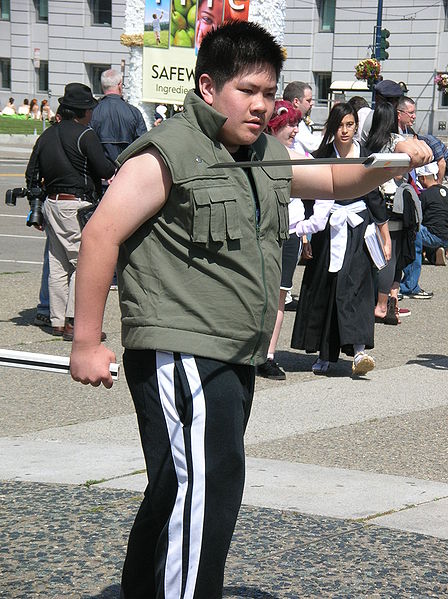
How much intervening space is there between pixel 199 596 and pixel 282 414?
3.50m

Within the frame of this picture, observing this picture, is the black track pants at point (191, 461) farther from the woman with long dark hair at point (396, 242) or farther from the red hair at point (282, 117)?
the woman with long dark hair at point (396, 242)

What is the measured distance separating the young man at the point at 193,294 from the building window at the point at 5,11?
6137cm

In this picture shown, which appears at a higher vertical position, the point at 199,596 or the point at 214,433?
the point at 214,433

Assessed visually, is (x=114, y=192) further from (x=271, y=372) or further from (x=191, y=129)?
(x=271, y=372)

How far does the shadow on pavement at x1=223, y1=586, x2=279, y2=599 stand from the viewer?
3.60 metres

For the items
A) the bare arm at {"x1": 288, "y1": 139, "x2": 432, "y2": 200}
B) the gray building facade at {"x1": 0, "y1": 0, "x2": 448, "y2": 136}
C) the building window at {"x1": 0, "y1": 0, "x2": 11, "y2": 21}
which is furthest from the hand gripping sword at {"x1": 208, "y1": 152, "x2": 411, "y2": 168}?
the building window at {"x1": 0, "y1": 0, "x2": 11, "y2": 21}

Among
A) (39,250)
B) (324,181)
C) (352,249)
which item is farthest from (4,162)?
(324,181)

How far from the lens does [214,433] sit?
2904 millimetres

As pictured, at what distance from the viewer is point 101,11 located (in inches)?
2302

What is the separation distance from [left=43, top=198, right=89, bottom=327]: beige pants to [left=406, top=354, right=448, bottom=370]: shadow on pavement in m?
2.63

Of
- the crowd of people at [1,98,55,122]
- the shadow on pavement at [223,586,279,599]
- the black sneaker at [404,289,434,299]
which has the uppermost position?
the shadow on pavement at [223,586,279,599]

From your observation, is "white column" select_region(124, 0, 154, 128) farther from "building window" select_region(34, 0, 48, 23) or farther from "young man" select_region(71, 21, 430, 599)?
"building window" select_region(34, 0, 48, 23)

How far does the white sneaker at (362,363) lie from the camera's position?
7.27 m

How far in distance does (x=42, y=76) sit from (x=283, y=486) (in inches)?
2297
